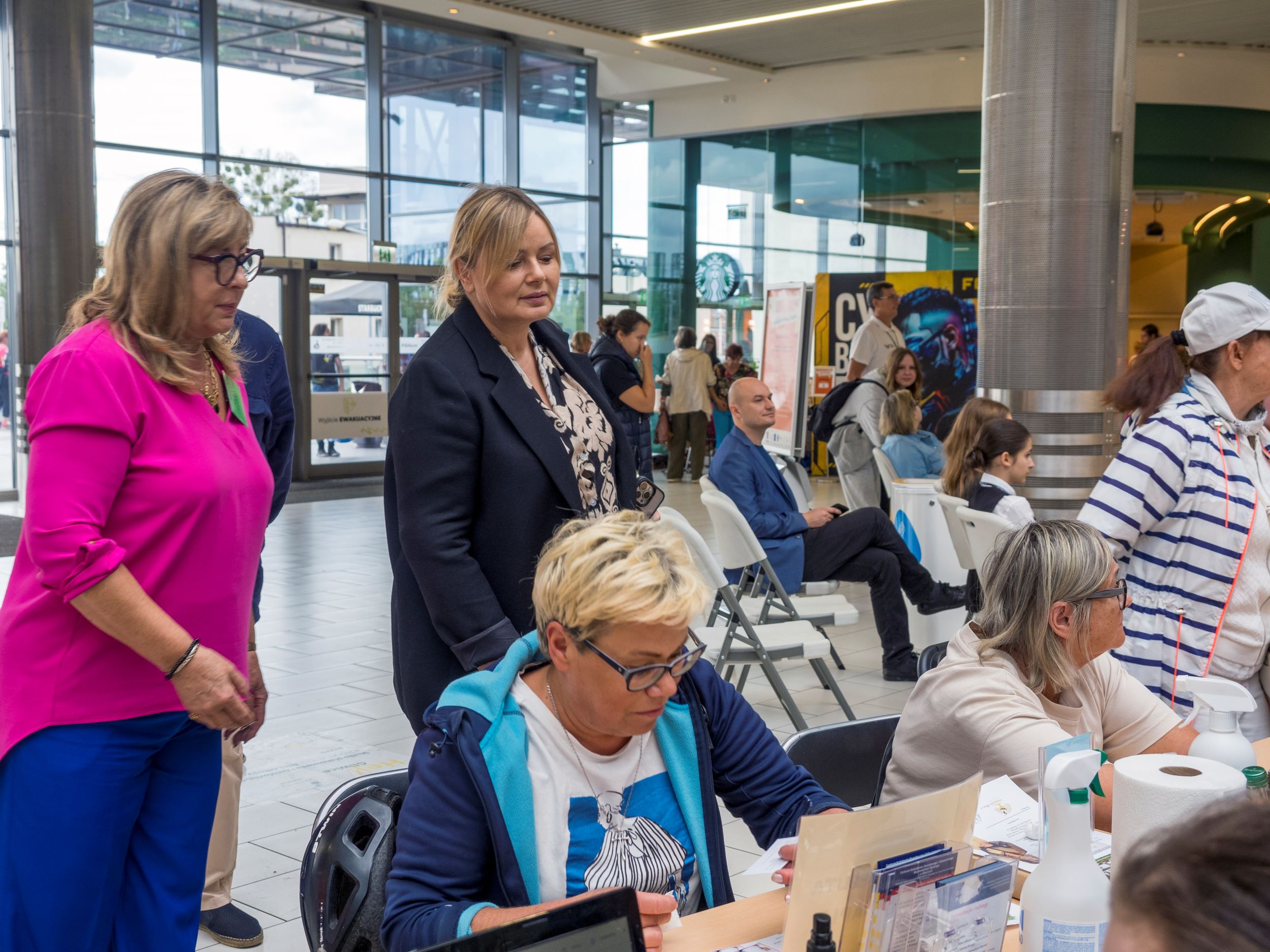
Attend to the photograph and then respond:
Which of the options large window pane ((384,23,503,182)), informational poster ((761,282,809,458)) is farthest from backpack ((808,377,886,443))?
large window pane ((384,23,503,182))

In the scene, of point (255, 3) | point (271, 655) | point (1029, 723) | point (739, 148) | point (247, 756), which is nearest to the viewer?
point (1029, 723)

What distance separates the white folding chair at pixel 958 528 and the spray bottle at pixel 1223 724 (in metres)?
3.19

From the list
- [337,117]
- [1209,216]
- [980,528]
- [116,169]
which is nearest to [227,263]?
[980,528]

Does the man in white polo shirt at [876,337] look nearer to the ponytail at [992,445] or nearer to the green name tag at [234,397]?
the ponytail at [992,445]

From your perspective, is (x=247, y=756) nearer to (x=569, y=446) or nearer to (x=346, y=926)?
(x=569, y=446)

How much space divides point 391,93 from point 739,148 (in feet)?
16.1

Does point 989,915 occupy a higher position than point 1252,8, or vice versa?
point 1252,8

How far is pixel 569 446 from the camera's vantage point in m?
2.37

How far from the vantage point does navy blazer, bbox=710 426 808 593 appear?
5570mm

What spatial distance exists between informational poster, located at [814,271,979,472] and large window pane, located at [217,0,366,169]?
6.08 m

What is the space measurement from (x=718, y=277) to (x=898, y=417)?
11.1m

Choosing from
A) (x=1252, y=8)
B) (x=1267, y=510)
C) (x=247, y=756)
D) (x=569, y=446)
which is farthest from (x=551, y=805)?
(x=1252, y=8)

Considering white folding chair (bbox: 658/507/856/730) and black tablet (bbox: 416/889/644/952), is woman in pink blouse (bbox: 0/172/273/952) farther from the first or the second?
white folding chair (bbox: 658/507/856/730)

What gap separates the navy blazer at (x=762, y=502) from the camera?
557 centimetres
